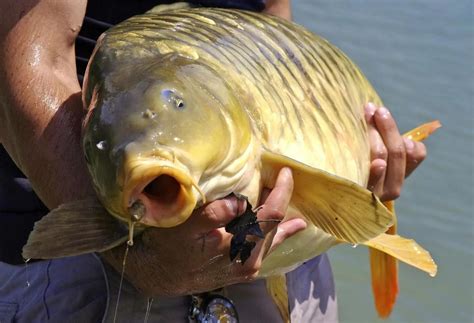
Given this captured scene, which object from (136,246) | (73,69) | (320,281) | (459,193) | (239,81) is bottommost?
(459,193)

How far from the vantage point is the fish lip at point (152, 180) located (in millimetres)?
1339

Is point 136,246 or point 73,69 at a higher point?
point 73,69

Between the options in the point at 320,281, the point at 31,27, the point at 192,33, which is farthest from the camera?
the point at 320,281

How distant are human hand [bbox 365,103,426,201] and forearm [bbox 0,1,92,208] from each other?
82cm

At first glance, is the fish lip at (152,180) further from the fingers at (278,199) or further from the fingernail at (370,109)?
the fingernail at (370,109)

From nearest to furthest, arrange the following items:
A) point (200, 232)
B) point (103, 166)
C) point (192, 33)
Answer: point (103, 166), point (200, 232), point (192, 33)

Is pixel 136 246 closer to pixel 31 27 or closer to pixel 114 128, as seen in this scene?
pixel 114 128

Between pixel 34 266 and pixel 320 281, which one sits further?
pixel 320 281

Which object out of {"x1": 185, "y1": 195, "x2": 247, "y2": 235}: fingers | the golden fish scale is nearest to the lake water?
the golden fish scale

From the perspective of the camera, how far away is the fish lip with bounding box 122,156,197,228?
1339 millimetres

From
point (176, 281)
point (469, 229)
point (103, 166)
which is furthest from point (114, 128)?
point (469, 229)

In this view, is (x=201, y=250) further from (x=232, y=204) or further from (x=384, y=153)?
(x=384, y=153)

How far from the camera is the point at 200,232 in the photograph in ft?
5.46

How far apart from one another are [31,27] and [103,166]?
A: 59 cm
